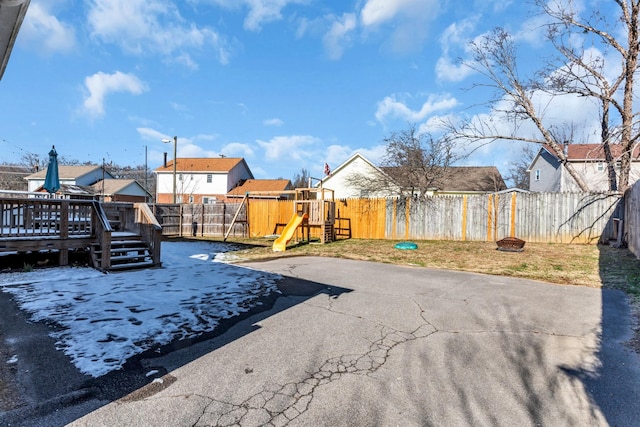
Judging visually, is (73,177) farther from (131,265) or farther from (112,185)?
(131,265)

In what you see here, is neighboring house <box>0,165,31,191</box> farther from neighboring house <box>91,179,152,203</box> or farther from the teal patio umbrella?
the teal patio umbrella

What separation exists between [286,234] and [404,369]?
1047 cm

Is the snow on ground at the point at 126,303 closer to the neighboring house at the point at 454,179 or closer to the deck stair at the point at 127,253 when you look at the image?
the deck stair at the point at 127,253

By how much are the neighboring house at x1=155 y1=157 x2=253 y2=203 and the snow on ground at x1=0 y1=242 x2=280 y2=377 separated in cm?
2801

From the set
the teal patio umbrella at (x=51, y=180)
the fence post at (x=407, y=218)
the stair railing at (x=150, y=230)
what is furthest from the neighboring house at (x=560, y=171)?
the teal patio umbrella at (x=51, y=180)

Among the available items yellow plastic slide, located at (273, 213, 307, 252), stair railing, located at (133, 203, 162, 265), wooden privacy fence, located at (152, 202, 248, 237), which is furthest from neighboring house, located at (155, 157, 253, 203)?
stair railing, located at (133, 203, 162, 265)

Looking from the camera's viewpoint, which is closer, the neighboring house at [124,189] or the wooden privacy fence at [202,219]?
the wooden privacy fence at [202,219]

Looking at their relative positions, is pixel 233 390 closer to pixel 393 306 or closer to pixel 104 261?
pixel 393 306

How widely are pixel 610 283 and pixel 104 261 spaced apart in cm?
1070

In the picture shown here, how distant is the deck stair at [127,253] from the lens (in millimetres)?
8094

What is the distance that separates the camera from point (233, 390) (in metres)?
2.81

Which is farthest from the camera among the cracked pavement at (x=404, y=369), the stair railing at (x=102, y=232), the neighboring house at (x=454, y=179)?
the neighboring house at (x=454, y=179)

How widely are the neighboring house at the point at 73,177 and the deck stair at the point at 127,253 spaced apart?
32187 millimetres

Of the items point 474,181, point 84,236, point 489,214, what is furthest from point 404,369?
point 474,181
